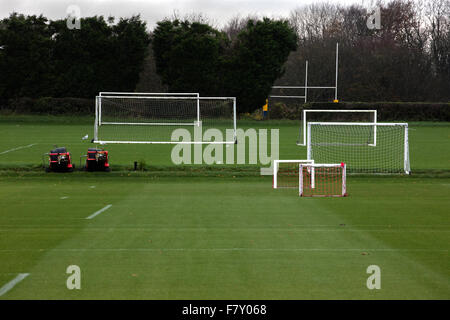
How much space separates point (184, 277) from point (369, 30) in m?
59.4

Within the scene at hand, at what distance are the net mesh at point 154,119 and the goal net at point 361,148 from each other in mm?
6274

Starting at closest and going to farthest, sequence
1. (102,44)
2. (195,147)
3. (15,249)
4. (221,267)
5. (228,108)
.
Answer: (221,267) < (15,249) < (195,147) < (228,108) < (102,44)

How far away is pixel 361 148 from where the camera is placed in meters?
26.4

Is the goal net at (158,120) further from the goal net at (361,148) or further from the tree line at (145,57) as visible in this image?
the tree line at (145,57)

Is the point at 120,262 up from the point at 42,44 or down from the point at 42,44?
down

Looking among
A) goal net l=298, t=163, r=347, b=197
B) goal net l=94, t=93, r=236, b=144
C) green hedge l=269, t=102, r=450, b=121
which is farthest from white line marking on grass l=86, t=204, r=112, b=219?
green hedge l=269, t=102, r=450, b=121

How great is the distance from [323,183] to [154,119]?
745 inches

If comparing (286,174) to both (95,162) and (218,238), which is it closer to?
(95,162)

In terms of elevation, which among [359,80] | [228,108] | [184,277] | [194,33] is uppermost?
[194,33]

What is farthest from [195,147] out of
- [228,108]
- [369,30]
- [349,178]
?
[369,30]

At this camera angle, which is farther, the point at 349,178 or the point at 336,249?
the point at 349,178

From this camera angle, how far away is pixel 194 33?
48.5m

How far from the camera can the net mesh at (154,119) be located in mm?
30566

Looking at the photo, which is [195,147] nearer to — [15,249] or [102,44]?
[15,249]
